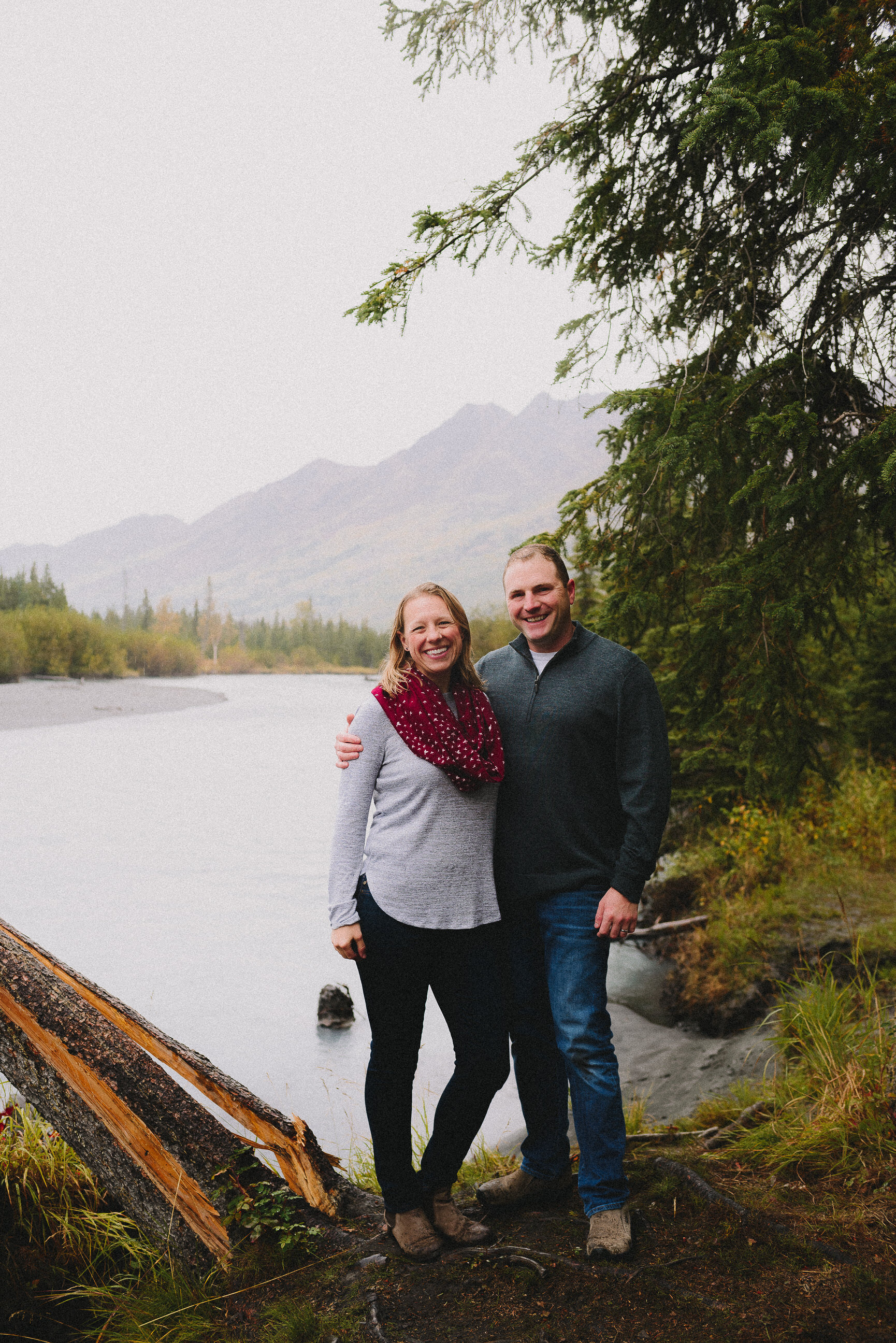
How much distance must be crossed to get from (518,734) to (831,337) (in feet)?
9.43

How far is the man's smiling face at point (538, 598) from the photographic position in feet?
8.11

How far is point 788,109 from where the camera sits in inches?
108

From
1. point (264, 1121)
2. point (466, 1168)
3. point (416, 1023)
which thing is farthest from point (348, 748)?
point (466, 1168)

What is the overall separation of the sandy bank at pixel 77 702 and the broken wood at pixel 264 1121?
139 ft

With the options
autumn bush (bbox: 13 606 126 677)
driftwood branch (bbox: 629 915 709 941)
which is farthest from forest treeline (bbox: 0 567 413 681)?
driftwood branch (bbox: 629 915 709 941)

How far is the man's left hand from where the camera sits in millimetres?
2326

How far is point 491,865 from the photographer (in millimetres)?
2367

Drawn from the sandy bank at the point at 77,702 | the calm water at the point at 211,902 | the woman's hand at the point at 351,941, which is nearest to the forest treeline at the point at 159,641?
the sandy bank at the point at 77,702

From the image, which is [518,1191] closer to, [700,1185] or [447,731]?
[700,1185]

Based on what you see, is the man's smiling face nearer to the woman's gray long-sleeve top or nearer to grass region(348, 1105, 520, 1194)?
the woman's gray long-sleeve top

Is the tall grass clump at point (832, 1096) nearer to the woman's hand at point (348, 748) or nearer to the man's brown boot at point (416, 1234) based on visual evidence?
the man's brown boot at point (416, 1234)

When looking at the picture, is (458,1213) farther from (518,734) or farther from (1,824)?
(1,824)

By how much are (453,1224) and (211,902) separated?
14909 millimetres

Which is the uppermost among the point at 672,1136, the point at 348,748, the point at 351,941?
the point at 348,748
